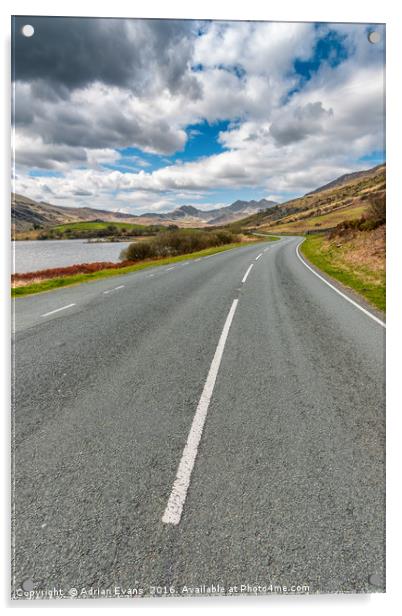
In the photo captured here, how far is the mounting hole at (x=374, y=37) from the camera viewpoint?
2919mm

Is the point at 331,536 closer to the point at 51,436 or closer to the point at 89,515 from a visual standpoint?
the point at 89,515

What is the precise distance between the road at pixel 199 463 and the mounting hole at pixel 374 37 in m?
3.85

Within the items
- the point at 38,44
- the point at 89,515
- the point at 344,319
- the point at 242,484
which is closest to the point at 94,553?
the point at 89,515

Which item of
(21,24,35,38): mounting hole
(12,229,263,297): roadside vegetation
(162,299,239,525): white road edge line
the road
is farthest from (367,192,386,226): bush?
(12,229,263,297): roadside vegetation

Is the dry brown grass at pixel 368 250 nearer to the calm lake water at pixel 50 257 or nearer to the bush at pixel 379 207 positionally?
the bush at pixel 379 207

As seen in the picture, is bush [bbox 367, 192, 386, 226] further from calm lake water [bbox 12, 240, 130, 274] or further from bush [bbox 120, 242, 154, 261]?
bush [bbox 120, 242, 154, 261]

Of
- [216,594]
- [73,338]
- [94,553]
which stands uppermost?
[73,338]

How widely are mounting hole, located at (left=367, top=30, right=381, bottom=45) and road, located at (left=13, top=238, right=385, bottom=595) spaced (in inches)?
151

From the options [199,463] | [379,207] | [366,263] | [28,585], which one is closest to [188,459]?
[199,463]

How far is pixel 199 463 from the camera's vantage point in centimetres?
256

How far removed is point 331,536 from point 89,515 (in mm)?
1667

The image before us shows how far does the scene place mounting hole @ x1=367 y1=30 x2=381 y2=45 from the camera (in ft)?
9.58

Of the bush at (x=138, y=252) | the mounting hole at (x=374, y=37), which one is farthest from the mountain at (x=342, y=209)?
the bush at (x=138, y=252)

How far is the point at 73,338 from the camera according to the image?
19.5ft
